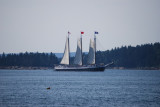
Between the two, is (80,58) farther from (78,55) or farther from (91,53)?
(91,53)

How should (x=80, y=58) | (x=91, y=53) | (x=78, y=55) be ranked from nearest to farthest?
(x=91, y=53) → (x=78, y=55) → (x=80, y=58)

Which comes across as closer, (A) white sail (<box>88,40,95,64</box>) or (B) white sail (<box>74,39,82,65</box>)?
(A) white sail (<box>88,40,95,64</box>)

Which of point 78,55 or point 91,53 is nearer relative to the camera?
point 91,53

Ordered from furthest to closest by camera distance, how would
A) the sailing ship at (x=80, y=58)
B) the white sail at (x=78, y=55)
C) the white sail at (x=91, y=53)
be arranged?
the white sail at (x=78, y=55) → the sailing ship at (x=80, y=58) → the white sail at (x=91, y=53)

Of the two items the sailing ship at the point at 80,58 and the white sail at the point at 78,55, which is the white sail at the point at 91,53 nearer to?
the sailing ship at the point at 80,58

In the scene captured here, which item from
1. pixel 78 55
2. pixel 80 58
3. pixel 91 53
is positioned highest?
pixel 91 53

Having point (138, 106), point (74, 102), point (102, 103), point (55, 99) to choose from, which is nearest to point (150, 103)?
point (138, 106)

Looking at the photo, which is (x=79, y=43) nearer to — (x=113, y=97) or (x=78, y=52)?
(x=78, y=52)

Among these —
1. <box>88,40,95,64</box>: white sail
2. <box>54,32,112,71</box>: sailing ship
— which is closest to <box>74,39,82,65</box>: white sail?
<box>54,32,112,71</box>: sailing ship

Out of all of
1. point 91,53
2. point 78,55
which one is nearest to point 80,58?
point 78,55

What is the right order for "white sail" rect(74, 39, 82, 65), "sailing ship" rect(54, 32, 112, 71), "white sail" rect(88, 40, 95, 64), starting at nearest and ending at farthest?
1. "white sail" rect(88, 40, 95, 64)
2. "sailing ship" rect(54, 32, 112, 71)
3. "white sail" rect(74, 39, 82, 65)

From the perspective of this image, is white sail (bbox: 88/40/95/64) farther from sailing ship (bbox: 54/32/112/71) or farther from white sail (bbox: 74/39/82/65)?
white sail (bbox: 74/39/82/65)

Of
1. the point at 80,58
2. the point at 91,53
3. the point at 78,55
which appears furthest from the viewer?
the point at 80,58

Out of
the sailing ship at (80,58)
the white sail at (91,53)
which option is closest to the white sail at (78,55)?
the sailing ship at (80,58)
